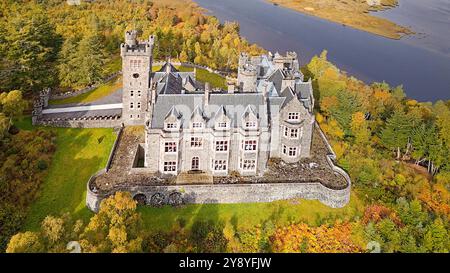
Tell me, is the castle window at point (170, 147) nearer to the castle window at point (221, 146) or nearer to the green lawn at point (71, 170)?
the castle window at point (221, 146)

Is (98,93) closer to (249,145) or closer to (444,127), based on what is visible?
(249,145)

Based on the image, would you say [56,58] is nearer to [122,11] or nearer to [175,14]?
[122,11]

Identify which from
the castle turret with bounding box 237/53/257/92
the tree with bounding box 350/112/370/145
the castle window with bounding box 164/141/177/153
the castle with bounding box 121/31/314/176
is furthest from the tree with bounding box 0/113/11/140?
the tree with bounding box 350/112/370/145

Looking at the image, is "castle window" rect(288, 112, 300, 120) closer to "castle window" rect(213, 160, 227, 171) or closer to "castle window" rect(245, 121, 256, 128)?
"castle window" rect(245, 121, 256, 128)

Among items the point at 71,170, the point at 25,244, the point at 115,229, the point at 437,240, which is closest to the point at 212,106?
the point at 71,170

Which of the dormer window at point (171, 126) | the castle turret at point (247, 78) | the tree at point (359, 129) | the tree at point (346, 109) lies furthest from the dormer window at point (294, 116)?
the tree at point (346, 109)
